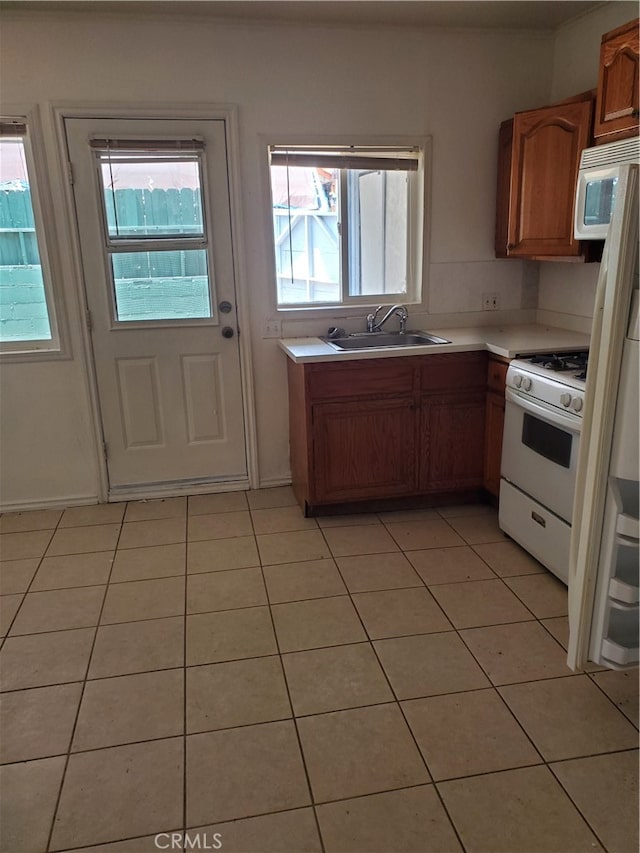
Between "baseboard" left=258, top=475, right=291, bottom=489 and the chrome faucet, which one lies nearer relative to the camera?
the chrome faucet

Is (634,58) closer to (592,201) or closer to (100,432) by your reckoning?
(592,201)

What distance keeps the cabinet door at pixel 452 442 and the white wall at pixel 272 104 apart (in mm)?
668

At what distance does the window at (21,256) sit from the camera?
10.2ft

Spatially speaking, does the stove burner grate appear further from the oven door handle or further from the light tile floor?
the light tile floor

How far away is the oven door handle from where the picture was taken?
2404 millimetres

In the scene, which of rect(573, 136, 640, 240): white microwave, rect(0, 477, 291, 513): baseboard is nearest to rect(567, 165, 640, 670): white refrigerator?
rect(573, 136, 640, 240): white microwave

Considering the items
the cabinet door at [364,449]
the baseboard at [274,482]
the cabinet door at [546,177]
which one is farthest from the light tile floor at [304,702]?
the cabinet door at [546,177]

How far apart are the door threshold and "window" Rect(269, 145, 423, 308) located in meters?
1.13

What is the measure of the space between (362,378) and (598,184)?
53.0 inches

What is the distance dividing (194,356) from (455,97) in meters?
2.06

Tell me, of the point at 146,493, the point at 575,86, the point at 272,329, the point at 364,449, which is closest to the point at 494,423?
the point at 364,449

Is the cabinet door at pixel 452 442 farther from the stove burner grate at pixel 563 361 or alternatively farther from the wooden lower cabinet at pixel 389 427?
the stove burner grate at pixel 563 361

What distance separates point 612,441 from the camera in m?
1.75

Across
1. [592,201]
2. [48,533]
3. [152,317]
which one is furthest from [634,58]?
[48,533]
